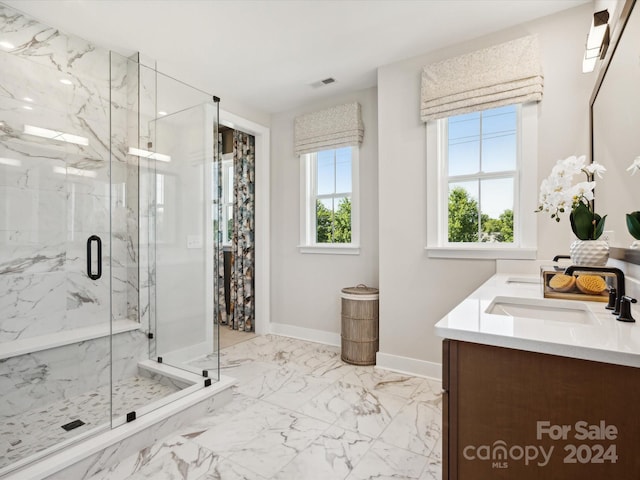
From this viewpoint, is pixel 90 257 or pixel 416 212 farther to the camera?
pixel 416 212

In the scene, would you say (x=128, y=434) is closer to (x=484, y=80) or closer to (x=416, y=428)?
(x=416, y=428)

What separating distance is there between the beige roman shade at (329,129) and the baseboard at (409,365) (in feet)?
6.86

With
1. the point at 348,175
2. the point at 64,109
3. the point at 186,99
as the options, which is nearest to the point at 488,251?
the point at 348,175

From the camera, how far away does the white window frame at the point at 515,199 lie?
2359 mm

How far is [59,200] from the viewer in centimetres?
247

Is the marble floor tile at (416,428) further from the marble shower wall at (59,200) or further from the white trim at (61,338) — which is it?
the marble shower wall at (59,200)

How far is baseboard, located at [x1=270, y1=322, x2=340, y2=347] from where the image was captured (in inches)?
142

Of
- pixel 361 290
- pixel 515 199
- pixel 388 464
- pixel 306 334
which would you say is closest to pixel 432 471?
pixel 388 464

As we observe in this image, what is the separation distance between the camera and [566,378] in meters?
0.84

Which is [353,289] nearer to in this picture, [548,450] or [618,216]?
[618,216]

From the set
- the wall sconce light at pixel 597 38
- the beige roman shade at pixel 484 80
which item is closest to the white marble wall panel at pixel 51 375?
the beige roman shade at pixel 484 80

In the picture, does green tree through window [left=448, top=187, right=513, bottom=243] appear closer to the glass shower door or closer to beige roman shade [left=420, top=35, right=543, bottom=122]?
beige roman shade [left=420, top=35, right=543, bottom=122]

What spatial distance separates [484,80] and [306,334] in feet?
9.77

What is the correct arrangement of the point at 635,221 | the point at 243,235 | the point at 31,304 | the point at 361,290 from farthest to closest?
the point at 243,235 → the point at 361,290 → the point at 31,304 → the point at 635,221
